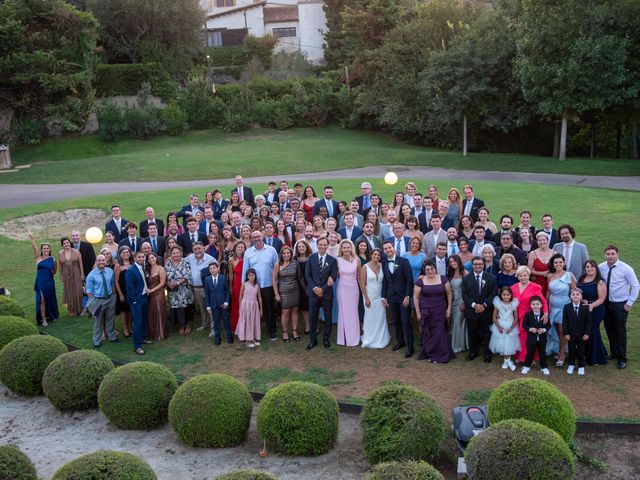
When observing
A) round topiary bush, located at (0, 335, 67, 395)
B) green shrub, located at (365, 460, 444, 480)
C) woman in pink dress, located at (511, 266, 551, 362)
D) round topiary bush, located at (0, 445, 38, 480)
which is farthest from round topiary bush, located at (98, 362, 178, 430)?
woman in pink dress, located at (511, 266, 551, 362)

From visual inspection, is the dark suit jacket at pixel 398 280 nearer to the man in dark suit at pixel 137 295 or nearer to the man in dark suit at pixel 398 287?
the man in dark suit at pixel 398 287

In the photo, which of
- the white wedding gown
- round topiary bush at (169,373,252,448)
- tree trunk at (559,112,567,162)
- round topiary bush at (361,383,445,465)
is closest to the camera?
round topiary bush at (361,383,445,465)

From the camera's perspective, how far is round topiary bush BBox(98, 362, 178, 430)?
348 inches

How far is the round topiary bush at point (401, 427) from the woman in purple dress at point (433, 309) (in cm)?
291

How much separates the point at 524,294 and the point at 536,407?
2811 millimetres

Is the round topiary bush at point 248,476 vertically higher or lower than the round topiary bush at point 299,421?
higher

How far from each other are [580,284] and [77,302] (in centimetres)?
1003

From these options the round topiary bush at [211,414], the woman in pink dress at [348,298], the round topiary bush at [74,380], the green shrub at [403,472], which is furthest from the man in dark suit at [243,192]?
the green shrub at [403,472]

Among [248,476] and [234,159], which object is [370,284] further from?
[234,159]

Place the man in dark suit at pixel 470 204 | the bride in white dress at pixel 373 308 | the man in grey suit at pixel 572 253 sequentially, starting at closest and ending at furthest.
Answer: the man in grey suit at pixel 572 253
the bride in white dress at pixel 373 308
the man in dark suit at pixel 470 204

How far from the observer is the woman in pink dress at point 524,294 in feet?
32.8

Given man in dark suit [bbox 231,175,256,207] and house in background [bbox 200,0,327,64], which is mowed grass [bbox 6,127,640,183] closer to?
man in dark suit [bbox 231,175,256,207]

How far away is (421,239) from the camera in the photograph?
40.0 feet

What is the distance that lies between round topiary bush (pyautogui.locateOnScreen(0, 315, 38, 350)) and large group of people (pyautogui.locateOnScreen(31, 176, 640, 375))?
1077mm
